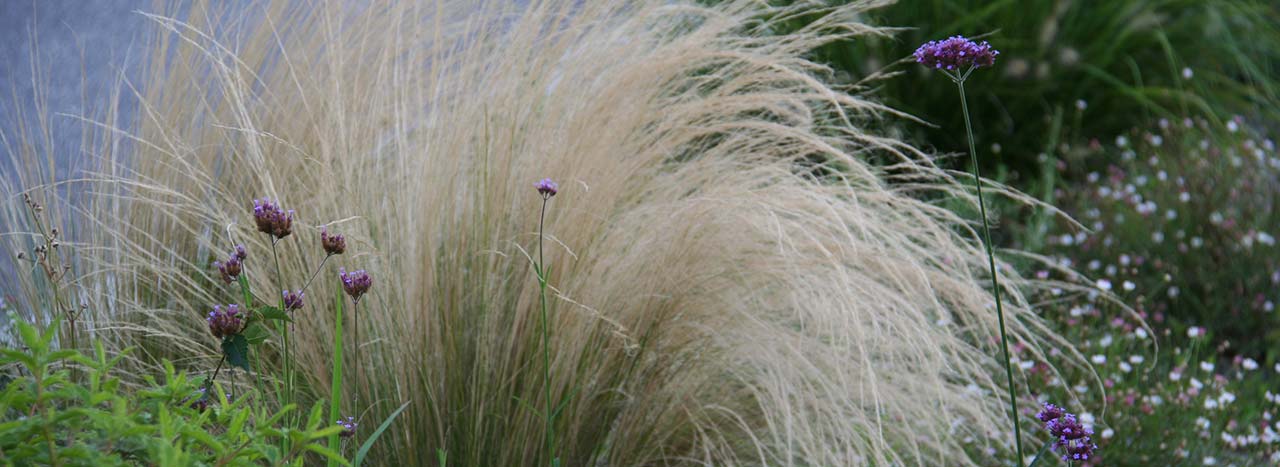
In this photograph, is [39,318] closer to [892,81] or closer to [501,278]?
[501,278]

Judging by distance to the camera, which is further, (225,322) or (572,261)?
(572,261)

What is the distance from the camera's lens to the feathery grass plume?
1904 millimetres

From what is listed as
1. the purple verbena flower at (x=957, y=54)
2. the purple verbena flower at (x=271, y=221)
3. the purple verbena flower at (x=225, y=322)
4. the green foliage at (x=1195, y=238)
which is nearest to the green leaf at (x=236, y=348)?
the purple verbena flower at (x=225, y=322)

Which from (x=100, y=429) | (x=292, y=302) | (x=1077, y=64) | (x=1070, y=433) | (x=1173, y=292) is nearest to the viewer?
(x=100, y=429)

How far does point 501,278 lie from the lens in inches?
78.0

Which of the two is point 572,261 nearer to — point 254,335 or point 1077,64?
point 254,335

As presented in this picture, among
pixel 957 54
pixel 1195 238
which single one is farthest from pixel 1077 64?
pixel 957 54

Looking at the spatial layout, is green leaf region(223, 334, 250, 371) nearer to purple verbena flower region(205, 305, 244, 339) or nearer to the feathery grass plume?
purple verbena flower region(205, 305, 244, 339)

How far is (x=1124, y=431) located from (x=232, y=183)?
1873 mm

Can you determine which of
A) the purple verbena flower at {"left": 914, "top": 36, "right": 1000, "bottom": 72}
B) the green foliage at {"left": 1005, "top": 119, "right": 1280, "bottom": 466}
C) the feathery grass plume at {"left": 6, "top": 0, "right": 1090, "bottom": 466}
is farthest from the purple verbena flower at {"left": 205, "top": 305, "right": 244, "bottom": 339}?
the green foliage at {"left": 1005, "top": 119, "right": 1280, "bottom": 466}

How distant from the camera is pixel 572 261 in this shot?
1988 millimetres

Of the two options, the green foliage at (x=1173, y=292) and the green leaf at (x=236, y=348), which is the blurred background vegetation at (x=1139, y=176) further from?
the green leaf at (x=236, y=348)

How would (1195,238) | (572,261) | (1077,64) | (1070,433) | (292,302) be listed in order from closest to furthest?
(1070,433) → (292,302) → (572,261) → (1195,238) → (1077,64)

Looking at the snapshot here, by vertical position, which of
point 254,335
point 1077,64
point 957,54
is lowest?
point 1077,64
